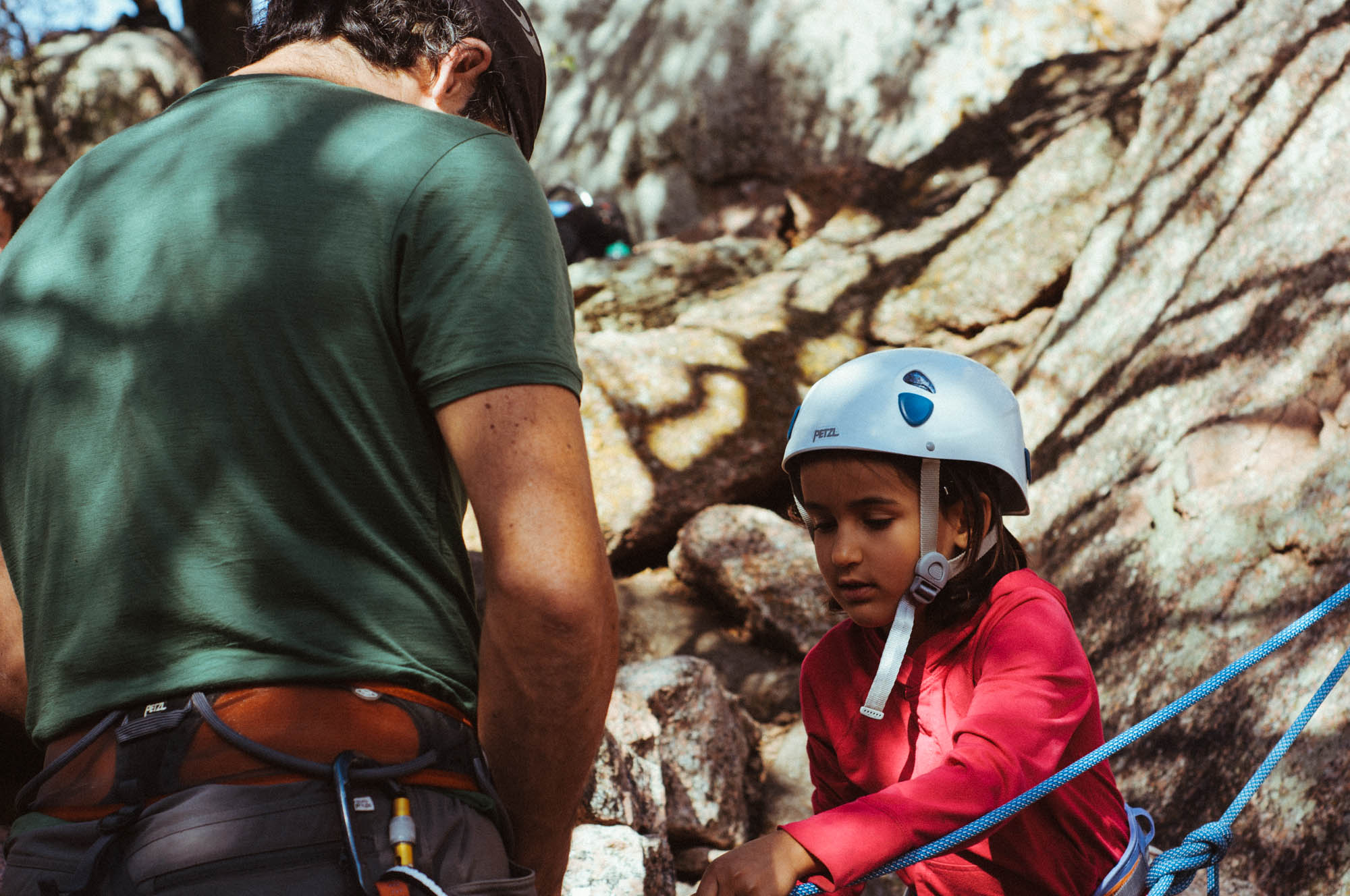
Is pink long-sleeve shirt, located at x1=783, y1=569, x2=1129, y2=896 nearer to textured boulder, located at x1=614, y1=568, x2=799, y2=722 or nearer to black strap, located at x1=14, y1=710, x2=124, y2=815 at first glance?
black strap, located at x1=14, y1=710, x2=124, y2=815

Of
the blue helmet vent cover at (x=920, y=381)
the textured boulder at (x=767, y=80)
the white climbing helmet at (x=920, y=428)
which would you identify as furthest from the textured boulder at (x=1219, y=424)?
the textured boulder at (x=767, y=80)

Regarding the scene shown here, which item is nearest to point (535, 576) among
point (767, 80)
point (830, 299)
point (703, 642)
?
point (703, 642)

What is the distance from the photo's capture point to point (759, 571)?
4.52 meters

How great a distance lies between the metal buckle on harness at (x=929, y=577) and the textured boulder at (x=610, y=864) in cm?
113

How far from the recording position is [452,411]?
123cm

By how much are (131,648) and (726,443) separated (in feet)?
13.7

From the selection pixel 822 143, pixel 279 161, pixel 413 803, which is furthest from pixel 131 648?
pixel 822 143

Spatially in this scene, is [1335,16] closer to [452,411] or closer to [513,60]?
[513,60]

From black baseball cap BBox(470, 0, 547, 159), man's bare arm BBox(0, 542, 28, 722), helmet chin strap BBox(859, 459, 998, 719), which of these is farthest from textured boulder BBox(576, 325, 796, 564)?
man's bare arm BBox(0, 542, 28, 722)

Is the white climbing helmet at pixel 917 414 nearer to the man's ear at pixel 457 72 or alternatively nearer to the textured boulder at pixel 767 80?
the man's ear at pixel 457 72

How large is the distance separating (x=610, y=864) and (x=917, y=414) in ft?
4.60

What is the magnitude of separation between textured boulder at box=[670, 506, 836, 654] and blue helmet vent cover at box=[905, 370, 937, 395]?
2.15m

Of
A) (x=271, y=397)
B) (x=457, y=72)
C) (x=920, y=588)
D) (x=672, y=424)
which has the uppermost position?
(x=457, y=72)

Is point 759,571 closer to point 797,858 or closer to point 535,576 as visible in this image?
point 797,858
